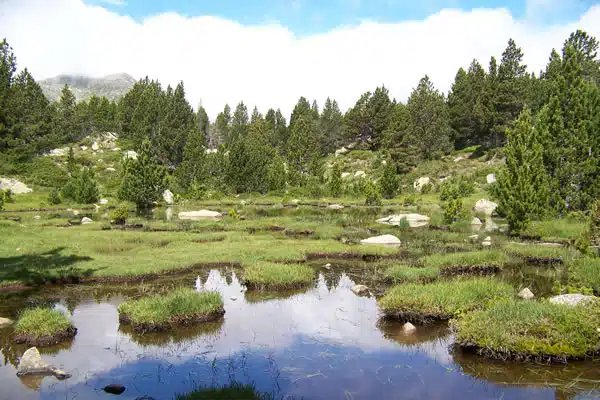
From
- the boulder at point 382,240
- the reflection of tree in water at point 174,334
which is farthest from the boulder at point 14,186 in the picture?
the reflection of tree in water at point 174,334

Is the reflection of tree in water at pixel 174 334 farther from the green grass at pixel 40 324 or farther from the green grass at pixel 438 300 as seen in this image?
the green grass at pixel 438 300

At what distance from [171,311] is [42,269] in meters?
11.4

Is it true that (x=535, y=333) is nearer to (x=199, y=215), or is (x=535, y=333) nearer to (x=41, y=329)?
(x=41, y=329)

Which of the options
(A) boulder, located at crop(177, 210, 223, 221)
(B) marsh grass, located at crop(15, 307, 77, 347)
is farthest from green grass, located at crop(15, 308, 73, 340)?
(A) boulder, located at crop(177, 210, 223, 221)

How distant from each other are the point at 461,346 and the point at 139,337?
464 inches

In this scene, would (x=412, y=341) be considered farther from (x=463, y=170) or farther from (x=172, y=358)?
(x=463, y=170)

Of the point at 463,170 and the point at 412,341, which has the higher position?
the point at 463,170

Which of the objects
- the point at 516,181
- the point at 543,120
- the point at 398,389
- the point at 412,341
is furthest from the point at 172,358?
the point at 543,120

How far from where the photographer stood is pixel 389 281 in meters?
25.1

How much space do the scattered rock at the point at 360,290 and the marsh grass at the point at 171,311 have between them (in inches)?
277

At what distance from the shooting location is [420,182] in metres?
95.4

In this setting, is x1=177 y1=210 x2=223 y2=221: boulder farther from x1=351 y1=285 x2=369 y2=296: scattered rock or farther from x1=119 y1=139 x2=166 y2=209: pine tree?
x1=351 y1=285 x2=369 y2=296: scattered rock

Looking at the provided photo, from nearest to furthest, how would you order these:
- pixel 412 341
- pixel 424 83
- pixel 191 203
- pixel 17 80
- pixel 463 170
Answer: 1. pixel 412 341
2. pixel 191 203
3. pixel 463 170
4. pixel 17 80
5. pixel 424 83

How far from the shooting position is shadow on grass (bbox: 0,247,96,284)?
79.1ft
